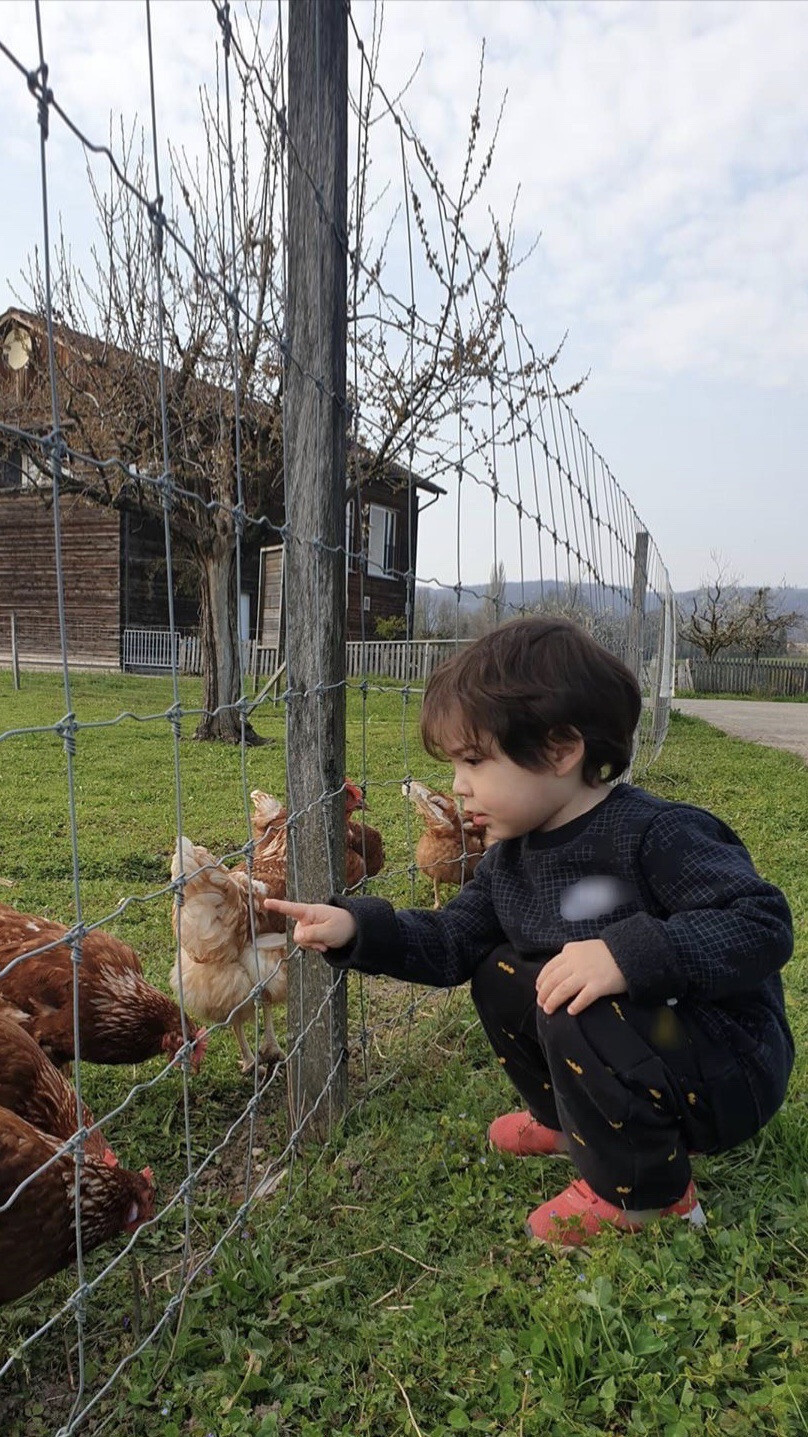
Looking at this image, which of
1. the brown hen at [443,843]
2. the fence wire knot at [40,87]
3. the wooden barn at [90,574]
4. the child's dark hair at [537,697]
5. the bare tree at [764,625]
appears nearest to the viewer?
the fence wire knot at [40,87]

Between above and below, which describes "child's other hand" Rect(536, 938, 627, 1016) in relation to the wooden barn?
below

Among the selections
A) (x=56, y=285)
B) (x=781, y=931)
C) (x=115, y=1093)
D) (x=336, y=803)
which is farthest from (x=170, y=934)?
(x=56, y=285)

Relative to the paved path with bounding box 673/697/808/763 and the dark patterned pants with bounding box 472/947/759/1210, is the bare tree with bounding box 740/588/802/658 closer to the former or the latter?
the paved path with bounding box 673/697/808/763

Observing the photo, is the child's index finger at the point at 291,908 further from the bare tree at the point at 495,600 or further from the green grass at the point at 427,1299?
the bare tree at the point at 495,600

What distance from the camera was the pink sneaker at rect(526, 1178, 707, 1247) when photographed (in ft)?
5.91

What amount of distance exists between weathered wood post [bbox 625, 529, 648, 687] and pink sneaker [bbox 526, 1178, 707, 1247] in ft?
17.2

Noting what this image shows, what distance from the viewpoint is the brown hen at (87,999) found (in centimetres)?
231

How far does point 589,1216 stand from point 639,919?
25.7 inches

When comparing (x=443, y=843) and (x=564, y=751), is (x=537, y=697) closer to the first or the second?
(x=564, y=751)

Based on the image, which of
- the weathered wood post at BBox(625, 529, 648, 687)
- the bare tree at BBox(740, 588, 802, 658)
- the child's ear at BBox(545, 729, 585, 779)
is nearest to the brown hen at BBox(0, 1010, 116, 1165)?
the child's ear at BBox(545, 729, 585, 779)

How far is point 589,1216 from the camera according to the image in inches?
71.8

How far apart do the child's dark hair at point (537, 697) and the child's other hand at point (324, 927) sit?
0.41 m

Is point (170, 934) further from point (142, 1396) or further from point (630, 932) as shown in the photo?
point (630, 932)

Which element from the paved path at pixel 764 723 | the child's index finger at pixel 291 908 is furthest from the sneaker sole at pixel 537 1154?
the paved path at pixel 764 723
